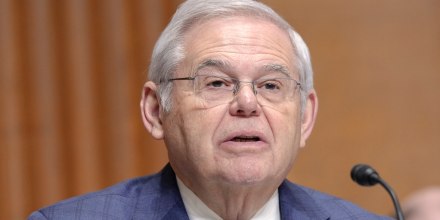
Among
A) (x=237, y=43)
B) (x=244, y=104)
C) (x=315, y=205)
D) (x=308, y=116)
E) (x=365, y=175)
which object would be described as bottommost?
(x=315, y=205)

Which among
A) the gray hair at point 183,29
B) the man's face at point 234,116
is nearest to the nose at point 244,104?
the man's face at point 234,116

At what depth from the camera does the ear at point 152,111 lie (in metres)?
2.32

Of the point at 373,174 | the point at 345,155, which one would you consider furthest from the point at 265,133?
the point at 345,155

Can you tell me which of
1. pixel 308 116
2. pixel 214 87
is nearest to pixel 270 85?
pixel 214 87

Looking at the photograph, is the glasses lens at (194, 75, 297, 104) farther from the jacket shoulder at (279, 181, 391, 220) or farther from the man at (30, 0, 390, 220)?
the jacket shoulder at (279, 181, 391, 220)

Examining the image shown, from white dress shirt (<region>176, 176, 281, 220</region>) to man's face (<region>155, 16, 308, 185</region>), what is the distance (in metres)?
0.05

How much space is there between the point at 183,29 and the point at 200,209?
Result: 0.52 m

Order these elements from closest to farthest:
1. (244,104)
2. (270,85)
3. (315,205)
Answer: (244,104)
(270,85)
(315,205)

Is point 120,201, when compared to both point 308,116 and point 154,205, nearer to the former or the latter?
point 154,205

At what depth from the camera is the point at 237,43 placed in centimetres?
220

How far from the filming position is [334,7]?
403 centimetres

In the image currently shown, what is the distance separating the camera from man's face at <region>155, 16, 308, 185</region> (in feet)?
6.91

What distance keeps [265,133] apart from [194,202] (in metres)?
0.32

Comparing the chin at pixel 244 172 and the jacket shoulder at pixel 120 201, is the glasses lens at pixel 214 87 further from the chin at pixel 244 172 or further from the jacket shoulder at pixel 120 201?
the jacket shoulder at pixel 120 201
